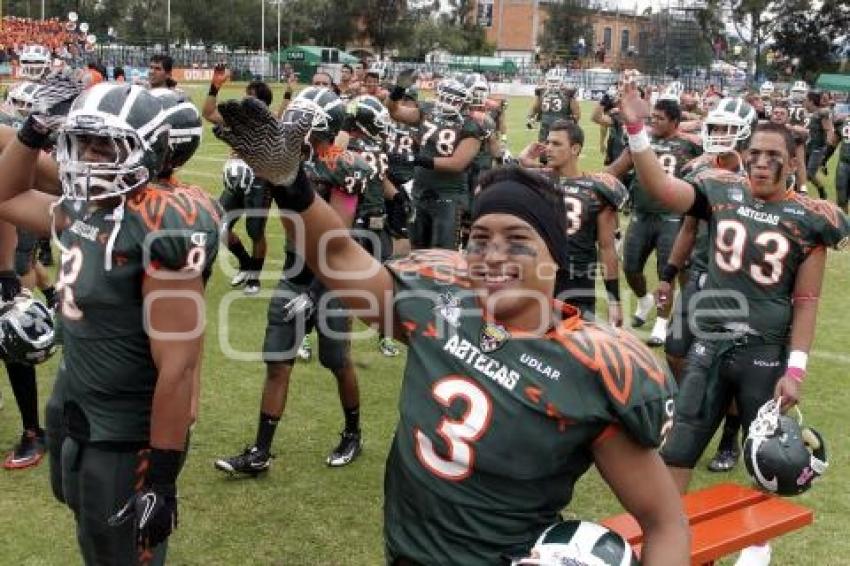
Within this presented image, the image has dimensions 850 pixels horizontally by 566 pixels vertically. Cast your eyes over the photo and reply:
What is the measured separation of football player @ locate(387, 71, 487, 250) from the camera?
9.17 meters

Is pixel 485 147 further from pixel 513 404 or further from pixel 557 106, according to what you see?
pixel 513 404

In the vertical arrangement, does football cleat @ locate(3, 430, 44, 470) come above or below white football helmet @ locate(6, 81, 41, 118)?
below

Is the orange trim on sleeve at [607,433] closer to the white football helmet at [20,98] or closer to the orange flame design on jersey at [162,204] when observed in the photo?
the orange flame design on jersey at [162,204]

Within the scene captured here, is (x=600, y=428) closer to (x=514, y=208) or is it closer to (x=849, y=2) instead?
(x=514, y=208)

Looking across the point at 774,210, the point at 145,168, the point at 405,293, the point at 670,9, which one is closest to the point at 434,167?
the point at 774,210

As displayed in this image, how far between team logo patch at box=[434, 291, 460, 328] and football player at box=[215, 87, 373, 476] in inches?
120

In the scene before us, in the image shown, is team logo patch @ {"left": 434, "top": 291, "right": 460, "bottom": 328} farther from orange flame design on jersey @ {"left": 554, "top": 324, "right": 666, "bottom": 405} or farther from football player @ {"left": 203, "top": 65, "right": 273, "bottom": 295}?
football player @ {"left": 203, "top": 65, "right": 273, "bottom": 295}

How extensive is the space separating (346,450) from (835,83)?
166 feet

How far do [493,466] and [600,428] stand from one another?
29 centimetres

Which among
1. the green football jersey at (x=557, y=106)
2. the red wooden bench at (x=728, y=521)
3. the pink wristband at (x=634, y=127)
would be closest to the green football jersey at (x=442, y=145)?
the pink wristband at (x=634, y=127)

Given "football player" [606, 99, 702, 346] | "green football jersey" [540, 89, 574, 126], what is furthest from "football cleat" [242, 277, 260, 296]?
"green football jersey" [540, 89, 574, 126]

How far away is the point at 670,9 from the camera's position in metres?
72.1

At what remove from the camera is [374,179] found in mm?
7453

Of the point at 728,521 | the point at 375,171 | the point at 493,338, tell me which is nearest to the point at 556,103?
the point at 375,171
